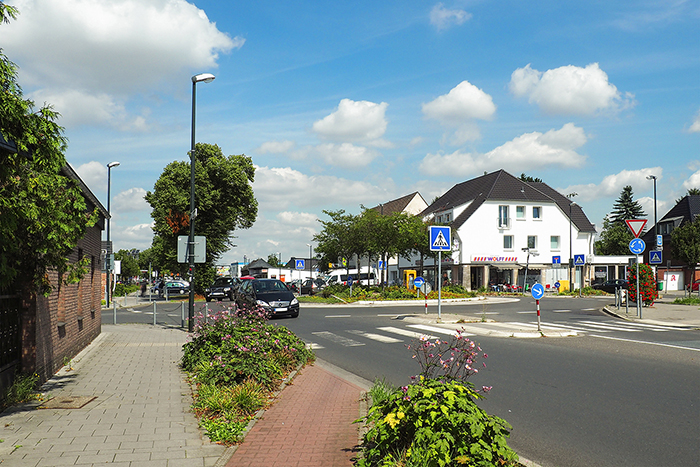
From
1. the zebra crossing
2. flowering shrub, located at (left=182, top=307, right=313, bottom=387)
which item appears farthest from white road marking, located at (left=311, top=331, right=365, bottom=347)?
flowering shrub, located at (left=182, top=307, right=313, bottom=387)

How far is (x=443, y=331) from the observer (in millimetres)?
17484

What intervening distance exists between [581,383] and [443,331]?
862cm

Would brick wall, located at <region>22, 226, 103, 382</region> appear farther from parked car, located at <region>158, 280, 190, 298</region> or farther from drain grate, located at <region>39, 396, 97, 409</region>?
parked car, located at <region>158, 280, 190, 298</region>

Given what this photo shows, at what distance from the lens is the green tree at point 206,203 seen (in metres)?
42.9

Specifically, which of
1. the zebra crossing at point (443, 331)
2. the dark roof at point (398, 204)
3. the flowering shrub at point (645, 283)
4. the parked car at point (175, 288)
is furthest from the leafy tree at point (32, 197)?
the dark roof at point (398, 204)

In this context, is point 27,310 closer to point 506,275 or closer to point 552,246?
point 506,275

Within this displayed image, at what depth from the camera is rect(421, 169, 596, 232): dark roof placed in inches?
2333

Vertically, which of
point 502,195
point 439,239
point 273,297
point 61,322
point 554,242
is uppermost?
point 502,195

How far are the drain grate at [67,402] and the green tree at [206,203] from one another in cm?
3478

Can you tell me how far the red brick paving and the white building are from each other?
157ft

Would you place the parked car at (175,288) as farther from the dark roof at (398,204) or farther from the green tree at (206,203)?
the dark roof at (398,204)

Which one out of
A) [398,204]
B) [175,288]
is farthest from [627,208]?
[175,288]

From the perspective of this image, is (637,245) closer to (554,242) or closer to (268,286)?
(268,286)

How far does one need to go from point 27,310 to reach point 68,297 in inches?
159
